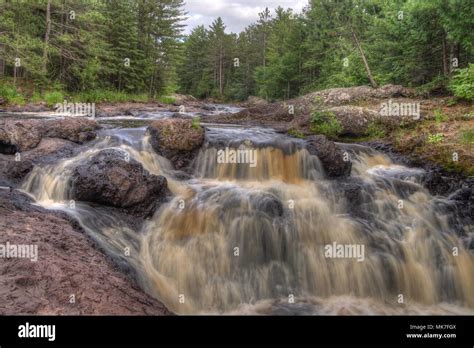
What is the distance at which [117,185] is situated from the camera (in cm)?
704

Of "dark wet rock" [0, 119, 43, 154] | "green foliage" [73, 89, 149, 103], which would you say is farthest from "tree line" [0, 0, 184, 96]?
"dark wet rock" [0, 119, 43, 154]

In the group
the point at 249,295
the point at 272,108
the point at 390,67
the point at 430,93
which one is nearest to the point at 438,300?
the point at 249,295

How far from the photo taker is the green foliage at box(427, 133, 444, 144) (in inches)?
431

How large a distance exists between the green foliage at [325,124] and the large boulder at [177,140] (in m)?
4.82

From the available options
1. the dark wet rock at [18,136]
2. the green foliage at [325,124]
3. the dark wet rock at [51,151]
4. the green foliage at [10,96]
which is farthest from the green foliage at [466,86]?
the green foliage at [10,96]

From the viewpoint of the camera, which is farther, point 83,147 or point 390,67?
point 390,67

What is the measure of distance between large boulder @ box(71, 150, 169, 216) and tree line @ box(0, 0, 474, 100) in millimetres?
13853

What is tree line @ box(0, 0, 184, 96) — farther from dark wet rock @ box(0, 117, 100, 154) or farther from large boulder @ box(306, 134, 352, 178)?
large boulder @ box(306, 134, 352, 178)

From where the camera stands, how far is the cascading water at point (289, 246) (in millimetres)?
6215

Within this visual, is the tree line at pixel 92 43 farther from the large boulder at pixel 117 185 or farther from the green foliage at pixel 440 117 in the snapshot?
the green foliage at pixel 440 117

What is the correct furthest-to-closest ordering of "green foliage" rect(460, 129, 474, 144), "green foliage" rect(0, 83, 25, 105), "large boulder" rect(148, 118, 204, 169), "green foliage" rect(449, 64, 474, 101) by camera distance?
1. "green foliage" rect(0, 83, 25, 105)
2. "green foliage" rect(449, 64, 474, 101)
3. "green foliage" rect(460, 129, 474, 144)
4. "large boulder" rect(148, 118, 204, 169)
